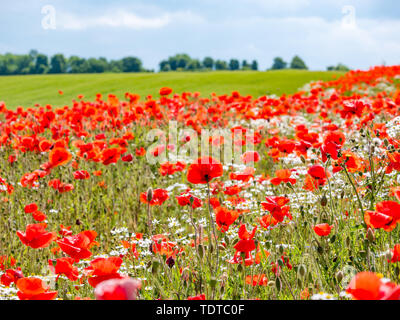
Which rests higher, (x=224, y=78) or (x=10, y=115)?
(x=224, y=78)

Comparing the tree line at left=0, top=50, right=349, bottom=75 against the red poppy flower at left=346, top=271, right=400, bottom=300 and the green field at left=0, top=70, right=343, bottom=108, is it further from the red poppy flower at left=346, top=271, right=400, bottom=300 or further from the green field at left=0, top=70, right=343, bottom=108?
the red poppy flower at left=346, top=271, right=400, bottom=300

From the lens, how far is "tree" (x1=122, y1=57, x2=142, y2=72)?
11136 centimetres

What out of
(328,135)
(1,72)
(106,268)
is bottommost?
(106,268)

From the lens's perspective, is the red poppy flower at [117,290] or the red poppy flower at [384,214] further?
the red poppy flower at [384,214]

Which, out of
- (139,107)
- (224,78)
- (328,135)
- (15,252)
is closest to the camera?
(328,135)

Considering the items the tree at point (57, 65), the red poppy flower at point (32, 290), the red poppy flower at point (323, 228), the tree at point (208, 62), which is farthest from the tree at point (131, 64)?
the red poppy flower at point (32, 290)

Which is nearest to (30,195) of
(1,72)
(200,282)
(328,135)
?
(200,282)

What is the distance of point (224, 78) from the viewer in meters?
37.8

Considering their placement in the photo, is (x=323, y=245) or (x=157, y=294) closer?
(x=323, y=245)

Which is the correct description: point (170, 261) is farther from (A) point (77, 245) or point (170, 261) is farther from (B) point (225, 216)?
(A) point (77, 245)

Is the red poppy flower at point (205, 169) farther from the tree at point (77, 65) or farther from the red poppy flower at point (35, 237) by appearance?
the tree at point (77, 65)

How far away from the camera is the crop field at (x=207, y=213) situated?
207 cm
